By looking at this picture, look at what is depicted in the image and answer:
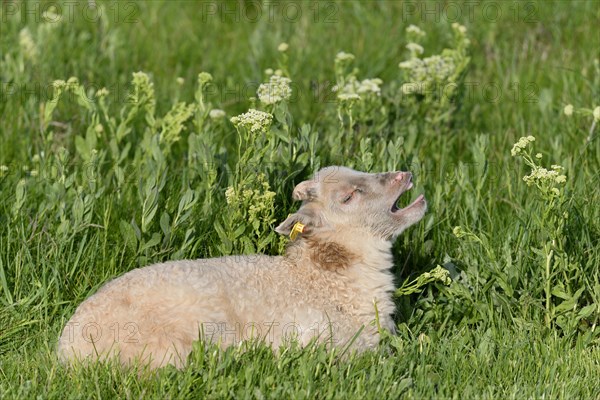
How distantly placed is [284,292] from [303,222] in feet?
1.41

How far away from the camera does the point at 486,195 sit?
23.4 ft

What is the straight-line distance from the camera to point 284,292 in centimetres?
559

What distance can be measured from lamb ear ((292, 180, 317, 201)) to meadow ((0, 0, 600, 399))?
24 cm

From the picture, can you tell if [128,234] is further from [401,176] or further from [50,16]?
[50,16]

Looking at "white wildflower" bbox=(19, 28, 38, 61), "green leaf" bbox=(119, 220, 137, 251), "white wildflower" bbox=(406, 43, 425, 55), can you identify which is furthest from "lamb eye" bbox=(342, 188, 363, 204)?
"white wildflower" bbox=(19, 28, 38, 61)

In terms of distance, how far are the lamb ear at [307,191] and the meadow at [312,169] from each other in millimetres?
238

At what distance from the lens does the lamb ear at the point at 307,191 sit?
5.96 meters

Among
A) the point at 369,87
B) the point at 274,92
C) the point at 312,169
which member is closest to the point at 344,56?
the point at 369,87

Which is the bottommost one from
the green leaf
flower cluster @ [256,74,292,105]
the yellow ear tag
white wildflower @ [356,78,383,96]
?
the green leaf

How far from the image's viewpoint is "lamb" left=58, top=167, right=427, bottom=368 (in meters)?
5.23

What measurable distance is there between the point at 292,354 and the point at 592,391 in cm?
153

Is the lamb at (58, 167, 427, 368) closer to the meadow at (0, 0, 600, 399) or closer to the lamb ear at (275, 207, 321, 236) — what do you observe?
the lamb ear at (275, 207, 321, 236)

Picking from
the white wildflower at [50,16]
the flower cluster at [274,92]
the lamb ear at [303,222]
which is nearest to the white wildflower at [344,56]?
the flower cluster at [274,92]

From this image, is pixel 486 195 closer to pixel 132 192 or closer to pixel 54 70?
pixel 132 192
